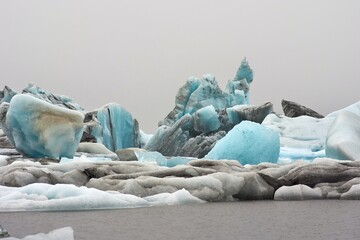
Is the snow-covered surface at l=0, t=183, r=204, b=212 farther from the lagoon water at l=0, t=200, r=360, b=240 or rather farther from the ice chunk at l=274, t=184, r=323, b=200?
the ice chunk at l=274, t=184, r=323, b=200

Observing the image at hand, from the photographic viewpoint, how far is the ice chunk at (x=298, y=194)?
13.0 feet

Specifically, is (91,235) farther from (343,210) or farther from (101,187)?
(101,187)

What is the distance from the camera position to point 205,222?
262 centimetres

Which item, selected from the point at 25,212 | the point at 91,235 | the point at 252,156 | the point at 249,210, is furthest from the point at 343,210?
the point at 252,156

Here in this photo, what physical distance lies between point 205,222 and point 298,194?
5.02ft

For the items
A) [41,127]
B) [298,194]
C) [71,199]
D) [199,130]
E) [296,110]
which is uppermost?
[71,199]

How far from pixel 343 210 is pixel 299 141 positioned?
37.8 ft

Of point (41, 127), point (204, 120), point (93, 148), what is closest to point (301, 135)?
point (204, 120)

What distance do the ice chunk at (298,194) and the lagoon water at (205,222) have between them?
0.44 m

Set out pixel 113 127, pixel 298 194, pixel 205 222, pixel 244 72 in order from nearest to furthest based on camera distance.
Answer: pixel 205 222 → pixel 298 194 → pixel 113 127 → pixel 244 72

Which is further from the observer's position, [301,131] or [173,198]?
[301,131]

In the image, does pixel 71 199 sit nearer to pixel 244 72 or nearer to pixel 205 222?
pixel 205 222

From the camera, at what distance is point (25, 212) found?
3.13 metres

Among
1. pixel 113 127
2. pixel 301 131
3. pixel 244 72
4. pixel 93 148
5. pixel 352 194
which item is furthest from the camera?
pixel 244 72
